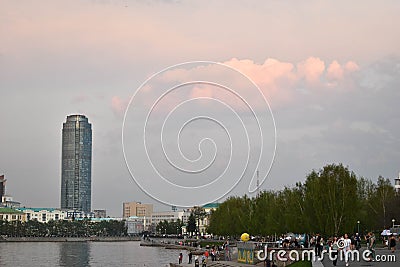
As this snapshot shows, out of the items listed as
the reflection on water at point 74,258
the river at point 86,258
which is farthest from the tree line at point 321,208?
the reflection on water at point 74,258

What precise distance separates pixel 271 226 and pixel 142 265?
19.1 metres

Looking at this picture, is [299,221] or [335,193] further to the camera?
[299,221]

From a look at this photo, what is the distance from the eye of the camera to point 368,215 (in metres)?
87.6

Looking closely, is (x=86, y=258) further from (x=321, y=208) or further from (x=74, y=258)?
(x=321, y=208)

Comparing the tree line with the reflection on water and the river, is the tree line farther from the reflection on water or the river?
the reflection on water

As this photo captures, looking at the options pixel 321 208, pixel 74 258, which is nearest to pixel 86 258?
pixel 74 258

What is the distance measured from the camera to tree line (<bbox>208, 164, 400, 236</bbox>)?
70.6m

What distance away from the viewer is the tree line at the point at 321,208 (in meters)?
70.6

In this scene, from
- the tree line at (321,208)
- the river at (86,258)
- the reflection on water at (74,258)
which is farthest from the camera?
the reflection on water at (74,258)

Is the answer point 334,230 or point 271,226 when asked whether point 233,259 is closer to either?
point 334,230

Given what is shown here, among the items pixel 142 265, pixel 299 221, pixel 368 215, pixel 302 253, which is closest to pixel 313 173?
pixel 299 221

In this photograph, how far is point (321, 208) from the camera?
2815 inches

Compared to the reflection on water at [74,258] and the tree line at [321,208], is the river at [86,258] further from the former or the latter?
the tree line at [321,208]

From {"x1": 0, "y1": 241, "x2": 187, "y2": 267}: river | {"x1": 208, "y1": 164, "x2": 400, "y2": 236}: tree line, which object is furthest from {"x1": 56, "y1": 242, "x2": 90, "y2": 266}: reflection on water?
{"x1": 208, "y1": 164, "x2": 400, "y2": 236}: tree line
